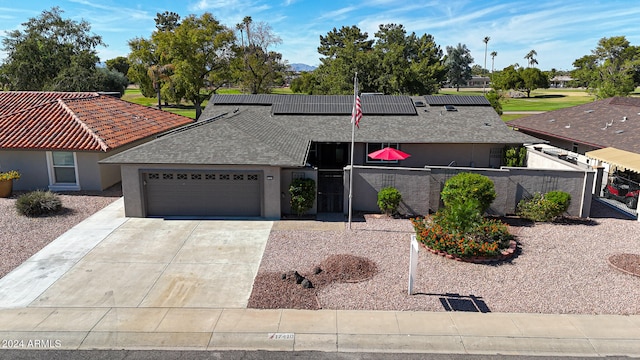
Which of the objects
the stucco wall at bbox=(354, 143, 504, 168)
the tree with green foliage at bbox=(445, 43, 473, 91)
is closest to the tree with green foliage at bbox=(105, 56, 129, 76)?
the tree with green foliage at bbox=(445, 43, 473, 91)

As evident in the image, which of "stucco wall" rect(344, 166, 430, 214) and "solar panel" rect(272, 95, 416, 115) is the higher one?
"solar panel" rect(272, 95, 416, 115)

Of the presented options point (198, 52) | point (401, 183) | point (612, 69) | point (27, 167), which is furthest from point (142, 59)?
point (612, 69)

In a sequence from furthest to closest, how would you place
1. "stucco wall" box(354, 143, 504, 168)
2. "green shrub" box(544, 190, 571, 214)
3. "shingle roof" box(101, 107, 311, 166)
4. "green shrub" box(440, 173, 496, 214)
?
"stucco wall" box(354, 143, 504, 168) < "shingle roof" box(101, 107, 311, 166) < "green shrub" box(544, 190, 571, 214) < "green shrub" box(440, 173, 496, 214)

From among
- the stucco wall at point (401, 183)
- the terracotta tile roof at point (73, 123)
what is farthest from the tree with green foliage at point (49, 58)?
the stucco wall at point (401, 183)

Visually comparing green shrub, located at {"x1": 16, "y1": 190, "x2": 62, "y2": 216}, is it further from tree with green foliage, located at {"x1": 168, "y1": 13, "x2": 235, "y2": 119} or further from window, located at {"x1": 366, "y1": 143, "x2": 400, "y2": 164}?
tree with green foliage, located at {"x1": 168, "y1": 13, "x2": 235, "y2": 119}

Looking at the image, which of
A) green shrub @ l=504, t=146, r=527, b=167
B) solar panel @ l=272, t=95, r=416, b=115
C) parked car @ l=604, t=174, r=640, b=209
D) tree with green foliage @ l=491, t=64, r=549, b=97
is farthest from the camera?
tree with green foliage @ l=491, t=64, r=549, b=97

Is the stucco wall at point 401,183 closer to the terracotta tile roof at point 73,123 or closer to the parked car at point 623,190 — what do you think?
the parked car at point 623,190

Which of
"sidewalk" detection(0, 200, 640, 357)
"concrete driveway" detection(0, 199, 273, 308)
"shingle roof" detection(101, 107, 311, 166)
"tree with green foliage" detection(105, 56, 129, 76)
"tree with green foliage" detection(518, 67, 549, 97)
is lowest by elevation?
"sidewalk" detection(0, 200, 640, 357)

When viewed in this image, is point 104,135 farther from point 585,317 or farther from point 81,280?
point 585,317
